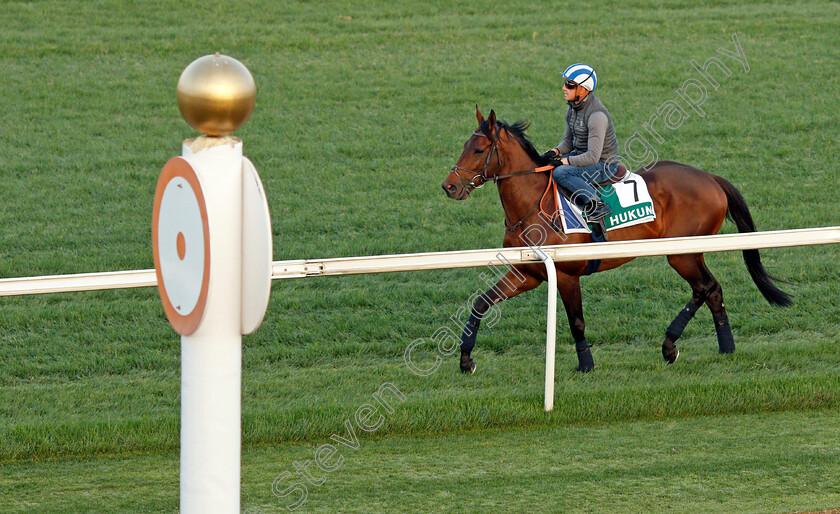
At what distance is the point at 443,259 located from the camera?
4449 mm

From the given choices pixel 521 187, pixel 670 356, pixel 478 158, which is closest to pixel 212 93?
pixel 478 158

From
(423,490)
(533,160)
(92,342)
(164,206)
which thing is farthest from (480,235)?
(164,206)

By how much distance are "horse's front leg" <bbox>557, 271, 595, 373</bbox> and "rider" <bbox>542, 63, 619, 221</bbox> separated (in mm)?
397

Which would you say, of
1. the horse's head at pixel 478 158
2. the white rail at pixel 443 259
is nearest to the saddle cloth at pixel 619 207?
the horse's head at pixel 478 158

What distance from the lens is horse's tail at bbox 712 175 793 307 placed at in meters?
6.44

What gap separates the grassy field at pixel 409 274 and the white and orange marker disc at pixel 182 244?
1769mm

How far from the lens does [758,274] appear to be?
6473 millimetres

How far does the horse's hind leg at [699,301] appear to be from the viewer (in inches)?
246

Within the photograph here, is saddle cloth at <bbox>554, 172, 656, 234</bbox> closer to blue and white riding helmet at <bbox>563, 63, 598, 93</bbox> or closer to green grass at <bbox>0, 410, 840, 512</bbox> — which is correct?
blue and white riding helmet at <bbox>563, 63, 598, 93</bbox>

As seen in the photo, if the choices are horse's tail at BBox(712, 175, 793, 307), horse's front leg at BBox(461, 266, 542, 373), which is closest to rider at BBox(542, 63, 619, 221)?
horse's front leg at BBox(461, 266, 542, 373)

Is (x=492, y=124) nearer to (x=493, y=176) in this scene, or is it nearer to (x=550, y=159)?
(x=493, y=176)

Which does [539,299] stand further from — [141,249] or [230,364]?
[230,364]

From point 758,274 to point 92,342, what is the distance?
4314mm

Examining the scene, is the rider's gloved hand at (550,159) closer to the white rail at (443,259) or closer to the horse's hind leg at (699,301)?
the horse's hind leg at (699,301)
